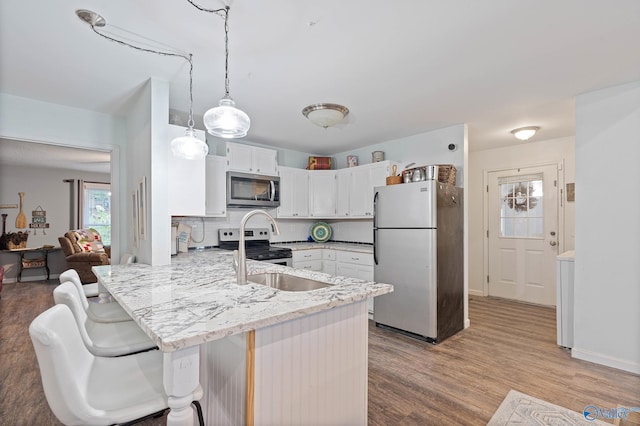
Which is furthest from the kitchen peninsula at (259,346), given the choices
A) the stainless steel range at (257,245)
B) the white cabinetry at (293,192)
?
the white cabinetry at (293,192)

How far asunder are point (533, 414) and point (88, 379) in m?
2.48

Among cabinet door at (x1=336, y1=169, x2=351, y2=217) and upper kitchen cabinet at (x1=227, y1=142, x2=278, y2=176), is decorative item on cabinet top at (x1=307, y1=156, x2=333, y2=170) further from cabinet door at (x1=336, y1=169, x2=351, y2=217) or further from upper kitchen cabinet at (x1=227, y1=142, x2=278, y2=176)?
upper kitchen cabinet at (x1=227, y1=142, x2=278, y2=176)

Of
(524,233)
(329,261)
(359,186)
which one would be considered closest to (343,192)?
(359,186)

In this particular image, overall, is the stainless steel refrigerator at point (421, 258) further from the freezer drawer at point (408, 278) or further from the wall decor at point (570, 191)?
the wall decor at point (570, 191)

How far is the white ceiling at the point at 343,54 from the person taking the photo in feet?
5.50

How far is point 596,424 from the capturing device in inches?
74.2

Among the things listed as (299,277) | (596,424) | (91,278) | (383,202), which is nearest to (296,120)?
(383,202)

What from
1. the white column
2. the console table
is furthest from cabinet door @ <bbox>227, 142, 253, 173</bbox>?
the console table

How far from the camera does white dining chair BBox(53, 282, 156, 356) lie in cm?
143

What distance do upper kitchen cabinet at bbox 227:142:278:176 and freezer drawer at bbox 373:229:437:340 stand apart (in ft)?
5.63

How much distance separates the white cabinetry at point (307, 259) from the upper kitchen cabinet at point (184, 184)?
→ 156 cm

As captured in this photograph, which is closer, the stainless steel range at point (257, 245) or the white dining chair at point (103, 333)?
the white dining chair at point (103, 333)

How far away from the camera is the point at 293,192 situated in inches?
179

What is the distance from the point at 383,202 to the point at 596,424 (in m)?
2.38
